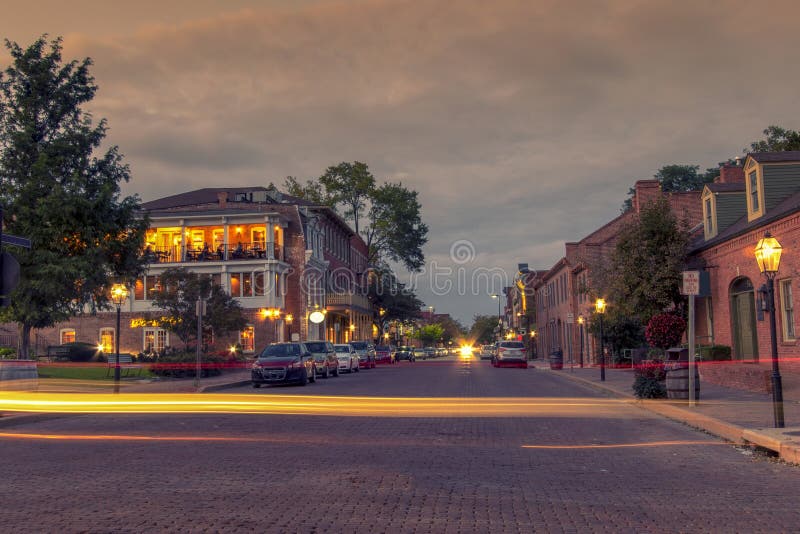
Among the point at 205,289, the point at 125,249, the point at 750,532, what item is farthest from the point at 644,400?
the point at 205,289

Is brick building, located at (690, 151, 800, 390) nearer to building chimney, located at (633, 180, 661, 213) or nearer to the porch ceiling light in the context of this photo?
the porch ceiling light

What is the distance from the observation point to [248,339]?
5172 cm

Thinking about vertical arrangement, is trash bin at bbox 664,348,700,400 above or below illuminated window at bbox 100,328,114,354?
below

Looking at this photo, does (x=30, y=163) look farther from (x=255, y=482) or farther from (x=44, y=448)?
(x=255, y=482)

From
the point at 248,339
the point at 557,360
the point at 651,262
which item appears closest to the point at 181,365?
the point at 248,339

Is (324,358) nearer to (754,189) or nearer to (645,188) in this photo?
(645,188)

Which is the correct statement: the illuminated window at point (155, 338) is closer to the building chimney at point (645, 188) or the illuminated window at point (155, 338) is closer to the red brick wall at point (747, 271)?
the building chimney at point (645, 188)

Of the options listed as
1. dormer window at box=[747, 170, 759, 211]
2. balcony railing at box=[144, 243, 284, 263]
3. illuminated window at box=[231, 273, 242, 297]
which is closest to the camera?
dormer window at box=[747, 170, 759, 211]

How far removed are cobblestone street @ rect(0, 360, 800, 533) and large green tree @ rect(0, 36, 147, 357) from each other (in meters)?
12.7

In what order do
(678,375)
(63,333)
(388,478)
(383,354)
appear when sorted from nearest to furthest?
(388,478) < (678,375) < (63,333) < (383,354)

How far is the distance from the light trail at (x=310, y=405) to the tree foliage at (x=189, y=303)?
15361 millimetres

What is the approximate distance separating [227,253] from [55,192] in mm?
27190

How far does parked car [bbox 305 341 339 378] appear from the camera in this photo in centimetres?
3431

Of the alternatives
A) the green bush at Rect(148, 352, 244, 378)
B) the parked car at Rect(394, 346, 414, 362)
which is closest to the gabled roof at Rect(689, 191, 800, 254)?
the green bush at Rect(148, 352, 244, 378)
